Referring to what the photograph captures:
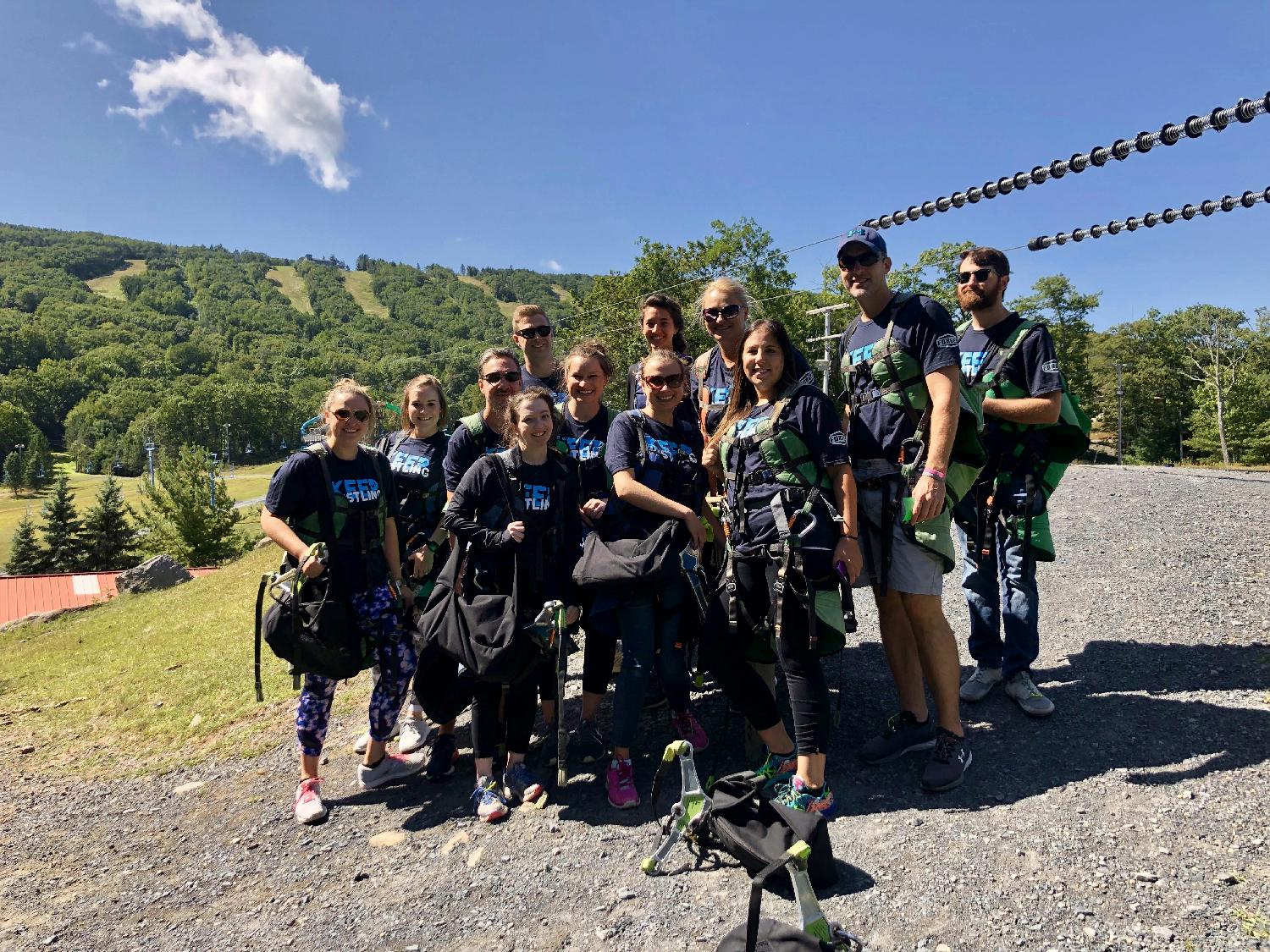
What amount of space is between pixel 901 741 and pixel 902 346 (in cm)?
231

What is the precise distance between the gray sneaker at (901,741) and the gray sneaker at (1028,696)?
2.37 ft

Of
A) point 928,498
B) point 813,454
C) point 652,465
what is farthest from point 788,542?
point 652,465

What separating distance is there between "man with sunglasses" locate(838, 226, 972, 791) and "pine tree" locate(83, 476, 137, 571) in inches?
1683

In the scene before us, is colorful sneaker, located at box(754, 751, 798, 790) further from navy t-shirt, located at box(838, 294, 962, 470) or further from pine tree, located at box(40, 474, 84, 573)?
pine tree, located at box(40, 474, 84, 573)

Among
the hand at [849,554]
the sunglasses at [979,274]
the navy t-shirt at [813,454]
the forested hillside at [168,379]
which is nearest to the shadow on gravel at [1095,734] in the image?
the hand at [849,554]

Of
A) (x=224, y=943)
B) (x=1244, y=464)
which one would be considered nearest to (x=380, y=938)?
Result: (x=224, y=943)

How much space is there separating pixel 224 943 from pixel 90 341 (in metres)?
228

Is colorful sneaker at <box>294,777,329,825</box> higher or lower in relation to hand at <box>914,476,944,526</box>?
lower

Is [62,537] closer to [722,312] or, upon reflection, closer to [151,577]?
[151,577]

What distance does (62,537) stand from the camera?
35.9 m

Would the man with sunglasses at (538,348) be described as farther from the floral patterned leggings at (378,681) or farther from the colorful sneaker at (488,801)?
the colorful sneaker at (488,801)

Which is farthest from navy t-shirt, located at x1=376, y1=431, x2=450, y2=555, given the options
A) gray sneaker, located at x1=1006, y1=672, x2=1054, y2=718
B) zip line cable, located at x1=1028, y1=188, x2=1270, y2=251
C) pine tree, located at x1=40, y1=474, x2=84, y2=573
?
pine tree, located at x1=40, y1=474, x2=84, y2=573

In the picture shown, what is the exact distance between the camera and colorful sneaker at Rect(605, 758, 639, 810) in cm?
394

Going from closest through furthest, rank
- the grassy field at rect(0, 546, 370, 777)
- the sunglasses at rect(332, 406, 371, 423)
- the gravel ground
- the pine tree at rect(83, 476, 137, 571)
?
1. the gravel ground
2. the sunglasses at rect(332, 406, 371, 423)
3. the grassy field at rect(0, 546, 370, 777)
4. the pine tree at rect(83, 476, 137, 571)
